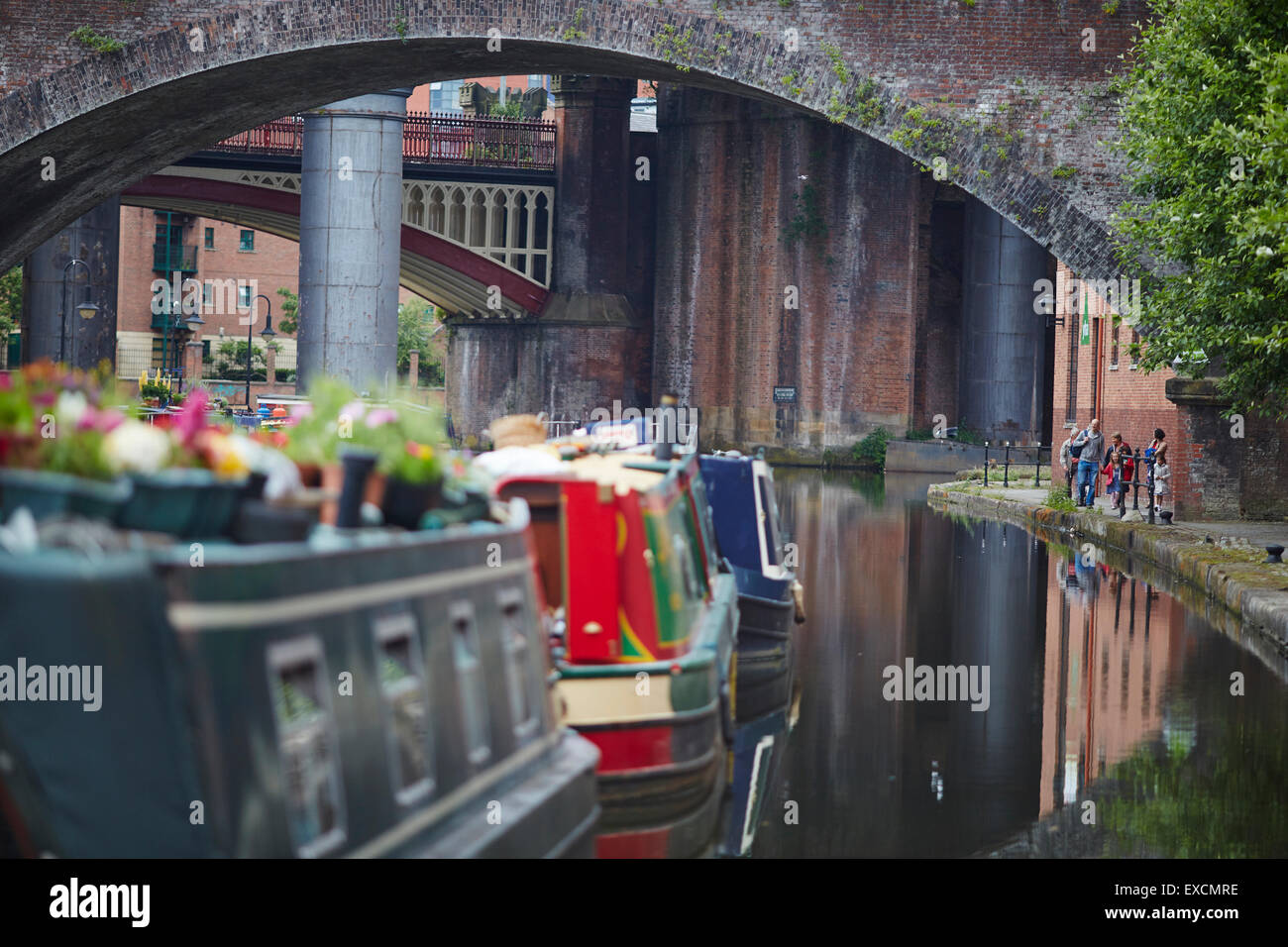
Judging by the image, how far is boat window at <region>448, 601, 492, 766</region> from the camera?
493 centimetres

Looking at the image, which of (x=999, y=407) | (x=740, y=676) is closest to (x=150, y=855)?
(x=740, y=676)

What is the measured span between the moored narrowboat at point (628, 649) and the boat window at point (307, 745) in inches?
93.6

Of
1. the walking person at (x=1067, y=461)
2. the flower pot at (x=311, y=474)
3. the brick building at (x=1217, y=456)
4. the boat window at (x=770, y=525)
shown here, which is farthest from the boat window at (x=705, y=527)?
the walking person at (x=1067, y=461)

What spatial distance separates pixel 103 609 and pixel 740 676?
650 cm

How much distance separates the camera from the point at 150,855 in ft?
12.2

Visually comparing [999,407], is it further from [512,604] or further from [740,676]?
[512,604]

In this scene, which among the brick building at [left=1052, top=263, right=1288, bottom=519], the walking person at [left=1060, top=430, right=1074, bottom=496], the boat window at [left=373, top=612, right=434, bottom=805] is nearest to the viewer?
the boat window at [left=373, top=612, right=434, bottom=805]

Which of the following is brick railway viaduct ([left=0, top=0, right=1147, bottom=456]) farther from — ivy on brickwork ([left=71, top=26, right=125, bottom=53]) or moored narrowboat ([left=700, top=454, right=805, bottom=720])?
moored narrowboat ([left=700, top=454, right=805, bottom=720])

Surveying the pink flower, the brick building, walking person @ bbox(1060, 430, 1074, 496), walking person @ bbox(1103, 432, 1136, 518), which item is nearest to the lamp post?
walking person @ bbox(1060, 430, 1074, 496)

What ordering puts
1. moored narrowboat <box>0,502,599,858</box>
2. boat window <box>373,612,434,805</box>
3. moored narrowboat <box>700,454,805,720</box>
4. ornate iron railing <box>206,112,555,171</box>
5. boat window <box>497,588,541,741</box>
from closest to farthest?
1. moored narrowboat <box>0,502,599,858</box>
2. boat window <box>373,612,434,805</box>
3. boat window <box>497,588,541,741</box>
4. moored narrowboat <box>700,454,805,720</box>
5. ornate iron railing <box>206,112,555,171</box>

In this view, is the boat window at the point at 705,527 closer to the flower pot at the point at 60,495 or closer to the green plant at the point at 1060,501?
the flower pot at the point at 60,495

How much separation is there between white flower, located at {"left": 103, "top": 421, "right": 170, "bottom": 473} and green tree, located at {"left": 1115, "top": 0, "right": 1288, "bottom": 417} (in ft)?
33.3

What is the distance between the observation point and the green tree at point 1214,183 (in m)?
13.4

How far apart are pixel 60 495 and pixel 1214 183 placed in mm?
12961
